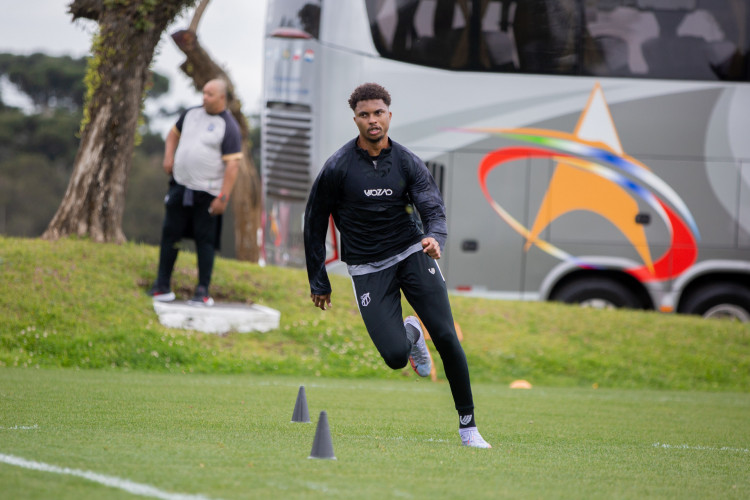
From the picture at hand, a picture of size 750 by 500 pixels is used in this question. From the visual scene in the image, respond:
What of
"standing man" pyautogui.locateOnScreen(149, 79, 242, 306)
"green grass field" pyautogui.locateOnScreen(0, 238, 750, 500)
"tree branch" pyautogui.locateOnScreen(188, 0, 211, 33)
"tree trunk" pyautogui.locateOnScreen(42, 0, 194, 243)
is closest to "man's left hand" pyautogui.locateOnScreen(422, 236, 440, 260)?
"green grass field" pyautogui.locateOnScreen(0, 238, 750, 500)

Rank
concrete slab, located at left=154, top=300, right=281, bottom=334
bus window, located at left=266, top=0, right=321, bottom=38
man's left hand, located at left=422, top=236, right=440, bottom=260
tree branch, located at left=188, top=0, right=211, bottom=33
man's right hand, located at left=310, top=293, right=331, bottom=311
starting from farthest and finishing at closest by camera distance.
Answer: tree branch, located at left=188, top=0, right=211, bottom=33
bus window, located at left=266, top=0, right=321, bottom=38
concrete slab, located at left=154, top=300, right=281, bottom=334
man's right hand, located at left=310, top=293, right=331, bottom=311
man's left hand, located at left=422, top=236, right=440, bottom=260

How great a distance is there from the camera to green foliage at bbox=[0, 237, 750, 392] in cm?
1119

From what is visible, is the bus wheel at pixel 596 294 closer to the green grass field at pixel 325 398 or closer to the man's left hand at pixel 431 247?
the green grass field at pixel 325 398

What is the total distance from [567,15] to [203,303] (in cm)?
747

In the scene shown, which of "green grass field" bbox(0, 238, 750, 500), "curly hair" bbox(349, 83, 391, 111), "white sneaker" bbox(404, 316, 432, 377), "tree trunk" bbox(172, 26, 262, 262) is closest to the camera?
"green grass field" bbox(0, 238, 750, 500)

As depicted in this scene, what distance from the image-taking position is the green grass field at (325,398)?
15.2 feet

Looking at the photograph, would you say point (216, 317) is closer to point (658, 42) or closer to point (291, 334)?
point (291, 334)

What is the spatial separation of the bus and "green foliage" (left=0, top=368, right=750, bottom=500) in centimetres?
482

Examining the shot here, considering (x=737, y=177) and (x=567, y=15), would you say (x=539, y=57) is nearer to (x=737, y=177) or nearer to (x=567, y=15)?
(x=567, y=15)

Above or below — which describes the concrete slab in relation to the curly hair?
below

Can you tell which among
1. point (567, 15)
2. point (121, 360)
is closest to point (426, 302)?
point (121, 360)

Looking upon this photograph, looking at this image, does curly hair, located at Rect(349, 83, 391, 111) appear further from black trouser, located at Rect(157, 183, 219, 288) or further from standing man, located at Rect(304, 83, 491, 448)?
black trouser, located at Rect(157, 183, 219, 288)

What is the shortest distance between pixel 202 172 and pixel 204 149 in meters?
0.29

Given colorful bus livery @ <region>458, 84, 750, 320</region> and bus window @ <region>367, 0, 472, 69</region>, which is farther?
colorful bus livery @ <region>458, 84, 750, 320</region>
